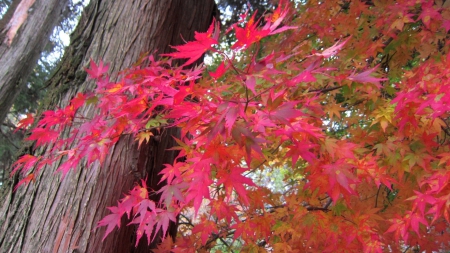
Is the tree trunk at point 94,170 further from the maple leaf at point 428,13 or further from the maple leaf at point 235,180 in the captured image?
the maple leaf at point 428,13

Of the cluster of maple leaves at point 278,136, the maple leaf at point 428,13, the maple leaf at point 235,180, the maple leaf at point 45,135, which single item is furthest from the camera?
the maple leaf at point 428,13

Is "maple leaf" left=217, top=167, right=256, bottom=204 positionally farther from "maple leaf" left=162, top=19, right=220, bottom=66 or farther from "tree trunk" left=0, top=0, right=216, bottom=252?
"tree trunk" left=0, top=0, right=216, bottom=252

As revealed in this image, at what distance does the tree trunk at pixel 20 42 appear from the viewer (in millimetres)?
2738

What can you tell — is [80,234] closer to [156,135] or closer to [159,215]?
[159,215]

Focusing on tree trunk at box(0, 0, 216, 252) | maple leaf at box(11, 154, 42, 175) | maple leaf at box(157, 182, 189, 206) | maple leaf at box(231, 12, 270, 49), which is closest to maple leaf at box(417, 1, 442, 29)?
maple leaf at box(231, 12, 270, 49)

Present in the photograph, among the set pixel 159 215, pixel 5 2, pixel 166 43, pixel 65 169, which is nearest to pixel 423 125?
pixel 159 215

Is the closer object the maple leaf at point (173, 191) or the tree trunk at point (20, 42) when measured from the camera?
the maple leaf at point (173, 191)

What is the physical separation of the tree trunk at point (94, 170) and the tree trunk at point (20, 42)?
91cm

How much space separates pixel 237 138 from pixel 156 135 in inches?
44.9

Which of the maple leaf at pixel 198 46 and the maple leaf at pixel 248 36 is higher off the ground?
the maple leaf at pixel 248 36

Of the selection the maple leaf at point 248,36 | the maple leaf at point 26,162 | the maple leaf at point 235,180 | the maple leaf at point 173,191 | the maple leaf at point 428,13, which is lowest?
the maple leaf at point 173,191

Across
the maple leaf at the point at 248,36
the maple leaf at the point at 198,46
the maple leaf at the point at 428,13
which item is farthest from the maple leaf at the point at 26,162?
the maple leaf at the point at 428,13

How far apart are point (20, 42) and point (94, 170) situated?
174 cm

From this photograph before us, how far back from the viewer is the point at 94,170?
1.79m
